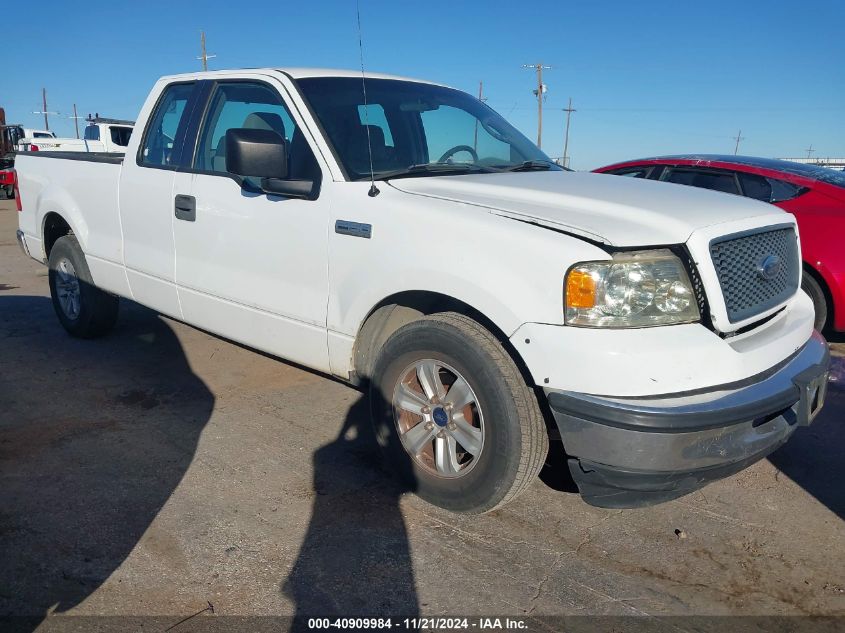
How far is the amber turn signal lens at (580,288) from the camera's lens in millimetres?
2551

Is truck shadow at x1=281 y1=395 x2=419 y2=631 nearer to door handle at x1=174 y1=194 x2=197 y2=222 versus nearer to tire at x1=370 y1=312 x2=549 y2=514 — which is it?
tire at x1=370 y1=312 x2=549 y2=514

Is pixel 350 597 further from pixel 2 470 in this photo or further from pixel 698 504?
pixel 2 470

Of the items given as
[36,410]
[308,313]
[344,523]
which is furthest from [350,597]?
[36,410]

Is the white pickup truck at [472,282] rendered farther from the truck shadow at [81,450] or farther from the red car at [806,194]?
the red car at [806,194]

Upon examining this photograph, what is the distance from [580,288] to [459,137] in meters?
2.01

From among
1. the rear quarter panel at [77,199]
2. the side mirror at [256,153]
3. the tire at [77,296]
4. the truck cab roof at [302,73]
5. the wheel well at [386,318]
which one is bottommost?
the tire at [77,296]

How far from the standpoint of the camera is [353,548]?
9.37 ft

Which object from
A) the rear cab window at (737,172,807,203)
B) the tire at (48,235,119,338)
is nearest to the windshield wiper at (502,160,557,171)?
the rear cab window at (737,172,807,203)

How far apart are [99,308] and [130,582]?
11.4ft

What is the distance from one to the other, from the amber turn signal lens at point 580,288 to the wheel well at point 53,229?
4.67 meters

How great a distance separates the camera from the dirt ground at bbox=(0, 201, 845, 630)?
8.44 ft

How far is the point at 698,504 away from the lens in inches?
131

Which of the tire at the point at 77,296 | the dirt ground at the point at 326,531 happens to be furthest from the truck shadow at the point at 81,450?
the tire at the point at 77,296

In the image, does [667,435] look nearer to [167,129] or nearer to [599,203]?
[599,203]
